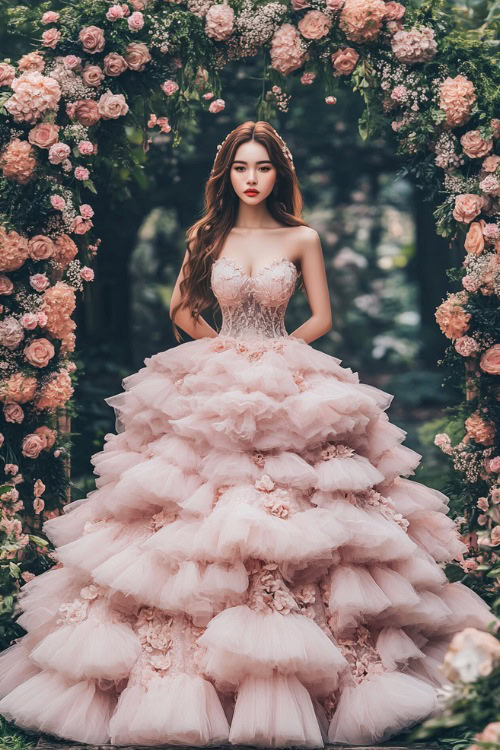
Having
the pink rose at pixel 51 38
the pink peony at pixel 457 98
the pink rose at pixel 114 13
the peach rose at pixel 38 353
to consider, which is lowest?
the peach rose at pixel 38 353

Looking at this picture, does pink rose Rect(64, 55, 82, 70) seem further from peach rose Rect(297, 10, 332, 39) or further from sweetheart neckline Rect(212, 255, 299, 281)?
sweetheart neckline Rect(212, 255, 299, 281)

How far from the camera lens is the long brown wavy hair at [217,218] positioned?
223 inches

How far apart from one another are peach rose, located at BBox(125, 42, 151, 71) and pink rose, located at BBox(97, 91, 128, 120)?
0.21 metres

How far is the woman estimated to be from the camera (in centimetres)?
441

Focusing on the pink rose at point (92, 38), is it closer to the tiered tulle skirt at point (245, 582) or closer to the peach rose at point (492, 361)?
the tiered tulle skirt at point (245, 582)

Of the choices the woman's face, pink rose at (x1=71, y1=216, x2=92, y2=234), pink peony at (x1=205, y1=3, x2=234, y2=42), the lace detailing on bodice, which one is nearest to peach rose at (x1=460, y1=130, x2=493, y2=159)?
the woman's face

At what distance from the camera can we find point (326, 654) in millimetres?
4383

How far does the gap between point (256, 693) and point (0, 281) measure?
2.84m

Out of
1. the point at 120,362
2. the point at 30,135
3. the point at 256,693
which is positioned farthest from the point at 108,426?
the point at 256,693

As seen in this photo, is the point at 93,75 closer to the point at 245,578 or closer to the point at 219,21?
the point at 219,21

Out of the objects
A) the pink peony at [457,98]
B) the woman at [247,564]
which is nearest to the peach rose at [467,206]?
the pink peony at [457,98]

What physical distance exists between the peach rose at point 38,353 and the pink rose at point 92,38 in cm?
174

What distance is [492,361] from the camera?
5.86 meters

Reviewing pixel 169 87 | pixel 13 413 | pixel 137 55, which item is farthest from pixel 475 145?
pixel 13 413
